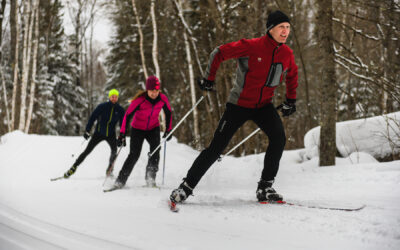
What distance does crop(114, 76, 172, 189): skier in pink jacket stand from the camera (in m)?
4.68

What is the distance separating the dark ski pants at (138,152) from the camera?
4641 mm

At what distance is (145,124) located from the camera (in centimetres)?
491

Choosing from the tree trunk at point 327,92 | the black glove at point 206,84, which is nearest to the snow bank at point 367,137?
the tree trunk at point 327,92

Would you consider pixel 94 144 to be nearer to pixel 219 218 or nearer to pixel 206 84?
pixel 206 84

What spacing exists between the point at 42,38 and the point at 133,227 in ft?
70.6

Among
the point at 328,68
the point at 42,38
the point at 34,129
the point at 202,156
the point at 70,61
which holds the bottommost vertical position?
the point at 34,129

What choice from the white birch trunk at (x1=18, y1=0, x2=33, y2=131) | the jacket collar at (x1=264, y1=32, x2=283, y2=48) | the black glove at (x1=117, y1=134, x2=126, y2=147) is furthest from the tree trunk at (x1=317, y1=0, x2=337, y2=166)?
the white birch trunk at (x1=18, y1=0, x2=33, y2=131)

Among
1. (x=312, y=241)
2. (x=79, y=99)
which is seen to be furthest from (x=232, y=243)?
(x=79, y=99)

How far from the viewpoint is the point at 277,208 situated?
286 cm

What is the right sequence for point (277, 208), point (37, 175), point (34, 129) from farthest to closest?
1. point (34, 129)
2. point (37, 175)
3. point (277, 208)

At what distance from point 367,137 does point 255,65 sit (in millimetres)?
4395

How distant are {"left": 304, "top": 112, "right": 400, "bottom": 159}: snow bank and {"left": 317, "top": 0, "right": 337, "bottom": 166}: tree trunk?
2.25 ft

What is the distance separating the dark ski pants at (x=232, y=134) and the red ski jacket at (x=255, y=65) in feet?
0.32

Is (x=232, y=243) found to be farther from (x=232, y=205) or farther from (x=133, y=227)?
(x=232, y=205)
